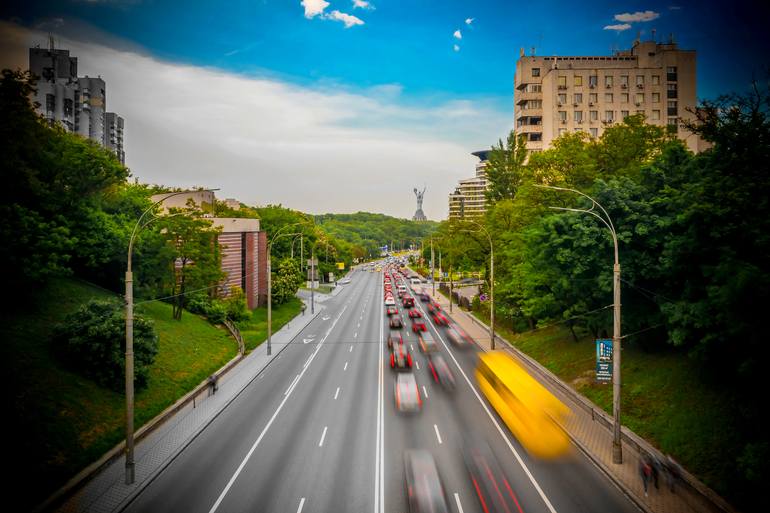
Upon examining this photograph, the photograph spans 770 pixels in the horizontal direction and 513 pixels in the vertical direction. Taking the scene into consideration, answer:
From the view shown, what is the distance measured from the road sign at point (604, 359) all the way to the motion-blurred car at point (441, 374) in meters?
9.63

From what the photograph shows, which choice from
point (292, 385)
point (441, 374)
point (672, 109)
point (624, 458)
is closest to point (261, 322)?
point (292, 385)

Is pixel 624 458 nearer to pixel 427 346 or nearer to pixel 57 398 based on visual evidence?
pixel 427 346

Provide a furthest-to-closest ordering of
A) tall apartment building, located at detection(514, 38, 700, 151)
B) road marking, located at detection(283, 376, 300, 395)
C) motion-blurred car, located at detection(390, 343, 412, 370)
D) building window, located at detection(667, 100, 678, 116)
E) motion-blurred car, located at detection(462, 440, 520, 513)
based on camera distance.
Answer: building window, located at detection(667, 100, 678, 116)
tall apartment building, located at detection(514, 38, 700, 151)
motion-blurred car, located at detection(390, 343, 412, 370)
road marking, located at detection(283, 376, 300, 395)
motion-blurred car, located at detection(462, 440, 520, 513)

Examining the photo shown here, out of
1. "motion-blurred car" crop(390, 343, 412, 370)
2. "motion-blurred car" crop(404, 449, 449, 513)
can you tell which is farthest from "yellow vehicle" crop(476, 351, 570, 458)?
"motion-blurred car" crop(390, 343, 412, 370)

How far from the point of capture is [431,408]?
957 inches

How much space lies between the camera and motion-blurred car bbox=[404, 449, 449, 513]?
48.3 ft

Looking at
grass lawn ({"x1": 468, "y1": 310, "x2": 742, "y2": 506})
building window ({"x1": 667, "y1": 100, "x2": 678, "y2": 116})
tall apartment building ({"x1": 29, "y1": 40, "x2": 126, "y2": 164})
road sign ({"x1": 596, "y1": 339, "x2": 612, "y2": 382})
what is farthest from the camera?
tall apartment building ({"x1": 29, "y1": 40, "x2": 126, "y2": 164})

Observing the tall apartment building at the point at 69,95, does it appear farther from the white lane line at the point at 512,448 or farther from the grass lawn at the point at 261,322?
the white lane line at the point at 512,448

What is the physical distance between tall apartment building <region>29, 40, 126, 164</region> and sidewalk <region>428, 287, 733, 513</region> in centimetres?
11518

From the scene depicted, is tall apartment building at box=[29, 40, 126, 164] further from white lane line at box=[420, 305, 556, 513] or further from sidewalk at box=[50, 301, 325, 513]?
white lane line at box=[420, 305, 556, 513]

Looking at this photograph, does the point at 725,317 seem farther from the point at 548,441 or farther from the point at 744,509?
the point at 548,441

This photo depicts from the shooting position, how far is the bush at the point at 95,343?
73.4 ft

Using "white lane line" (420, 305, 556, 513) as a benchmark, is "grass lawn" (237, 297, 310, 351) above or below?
above

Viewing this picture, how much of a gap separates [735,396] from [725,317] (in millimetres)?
5870
